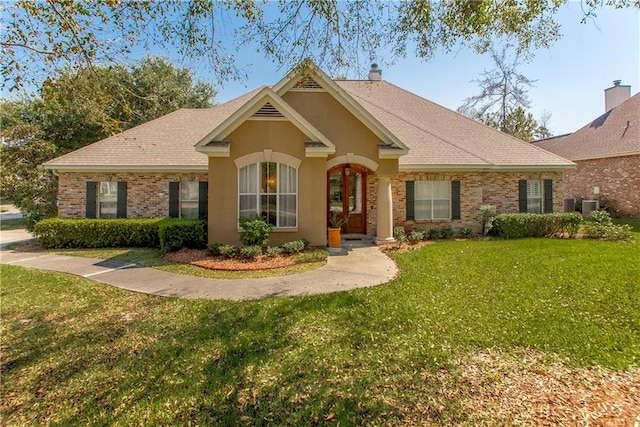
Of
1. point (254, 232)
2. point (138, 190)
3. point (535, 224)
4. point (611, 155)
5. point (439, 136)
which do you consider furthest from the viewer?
point (611, 155)

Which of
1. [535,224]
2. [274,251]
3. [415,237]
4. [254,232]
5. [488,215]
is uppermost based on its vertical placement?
[488,215]

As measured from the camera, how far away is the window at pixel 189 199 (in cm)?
1280

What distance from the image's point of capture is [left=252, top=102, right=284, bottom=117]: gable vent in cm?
995

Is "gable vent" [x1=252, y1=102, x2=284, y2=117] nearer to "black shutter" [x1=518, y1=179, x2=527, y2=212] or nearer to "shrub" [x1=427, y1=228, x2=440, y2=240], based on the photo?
"shrub" [x1=427, y1=228, x2=440, y2=240]

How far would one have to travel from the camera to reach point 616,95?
78.0 ft

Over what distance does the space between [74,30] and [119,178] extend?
8.98 m

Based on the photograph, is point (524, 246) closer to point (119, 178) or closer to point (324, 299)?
point (324, 299)

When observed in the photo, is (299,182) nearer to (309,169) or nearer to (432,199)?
(309,169)

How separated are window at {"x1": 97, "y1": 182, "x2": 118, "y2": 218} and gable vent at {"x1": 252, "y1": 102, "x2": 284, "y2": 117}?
7.62 meters

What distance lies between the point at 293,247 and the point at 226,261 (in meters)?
2.10

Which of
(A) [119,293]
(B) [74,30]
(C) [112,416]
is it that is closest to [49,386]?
Result: (C) [112,416]

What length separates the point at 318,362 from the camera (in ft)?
12.6

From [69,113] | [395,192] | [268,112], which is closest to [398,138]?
[395,192]

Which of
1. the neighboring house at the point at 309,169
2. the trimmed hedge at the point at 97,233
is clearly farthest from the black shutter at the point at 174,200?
the trimmed hedge at the point at 97,233
